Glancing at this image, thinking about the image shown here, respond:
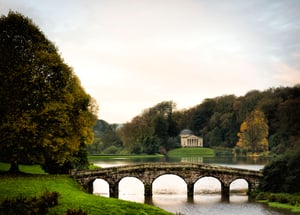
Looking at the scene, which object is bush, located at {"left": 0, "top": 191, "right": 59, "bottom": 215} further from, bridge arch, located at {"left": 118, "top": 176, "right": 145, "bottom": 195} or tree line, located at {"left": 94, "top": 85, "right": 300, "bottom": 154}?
tree line, located at {"left": 94, "top": 85, "right": 300, "bottom": 154}

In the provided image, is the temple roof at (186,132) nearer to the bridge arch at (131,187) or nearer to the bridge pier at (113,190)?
the bridge arch at (131,187)

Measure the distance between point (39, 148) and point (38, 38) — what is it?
1077cm

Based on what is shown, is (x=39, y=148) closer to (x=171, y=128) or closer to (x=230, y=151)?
(x=230, y=151)

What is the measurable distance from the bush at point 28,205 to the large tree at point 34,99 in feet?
41.5

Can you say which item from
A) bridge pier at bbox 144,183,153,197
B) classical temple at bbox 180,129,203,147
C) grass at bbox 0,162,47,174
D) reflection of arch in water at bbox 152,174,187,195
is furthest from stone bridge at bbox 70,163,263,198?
classical temple at bbox 180,129,203,147

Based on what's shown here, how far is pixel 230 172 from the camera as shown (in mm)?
48719

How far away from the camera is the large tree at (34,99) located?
39.4 metres

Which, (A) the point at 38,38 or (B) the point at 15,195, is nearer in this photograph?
(B) the point at 15,195

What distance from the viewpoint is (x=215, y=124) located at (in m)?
152

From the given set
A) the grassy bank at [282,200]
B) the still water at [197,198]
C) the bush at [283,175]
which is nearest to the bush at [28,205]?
the still water at [197,198]

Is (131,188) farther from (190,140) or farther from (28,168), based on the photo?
(190,140)

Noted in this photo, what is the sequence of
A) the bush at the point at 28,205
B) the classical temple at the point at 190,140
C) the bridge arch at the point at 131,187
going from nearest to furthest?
the bush at the point at 28,205 → the bridge arch at the point at 131,187 → the classical temple at the point at 190,140

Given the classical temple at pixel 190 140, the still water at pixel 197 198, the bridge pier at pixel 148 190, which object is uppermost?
the classical temple at pixel 190 140

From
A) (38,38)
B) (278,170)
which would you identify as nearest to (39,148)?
(38,38)
